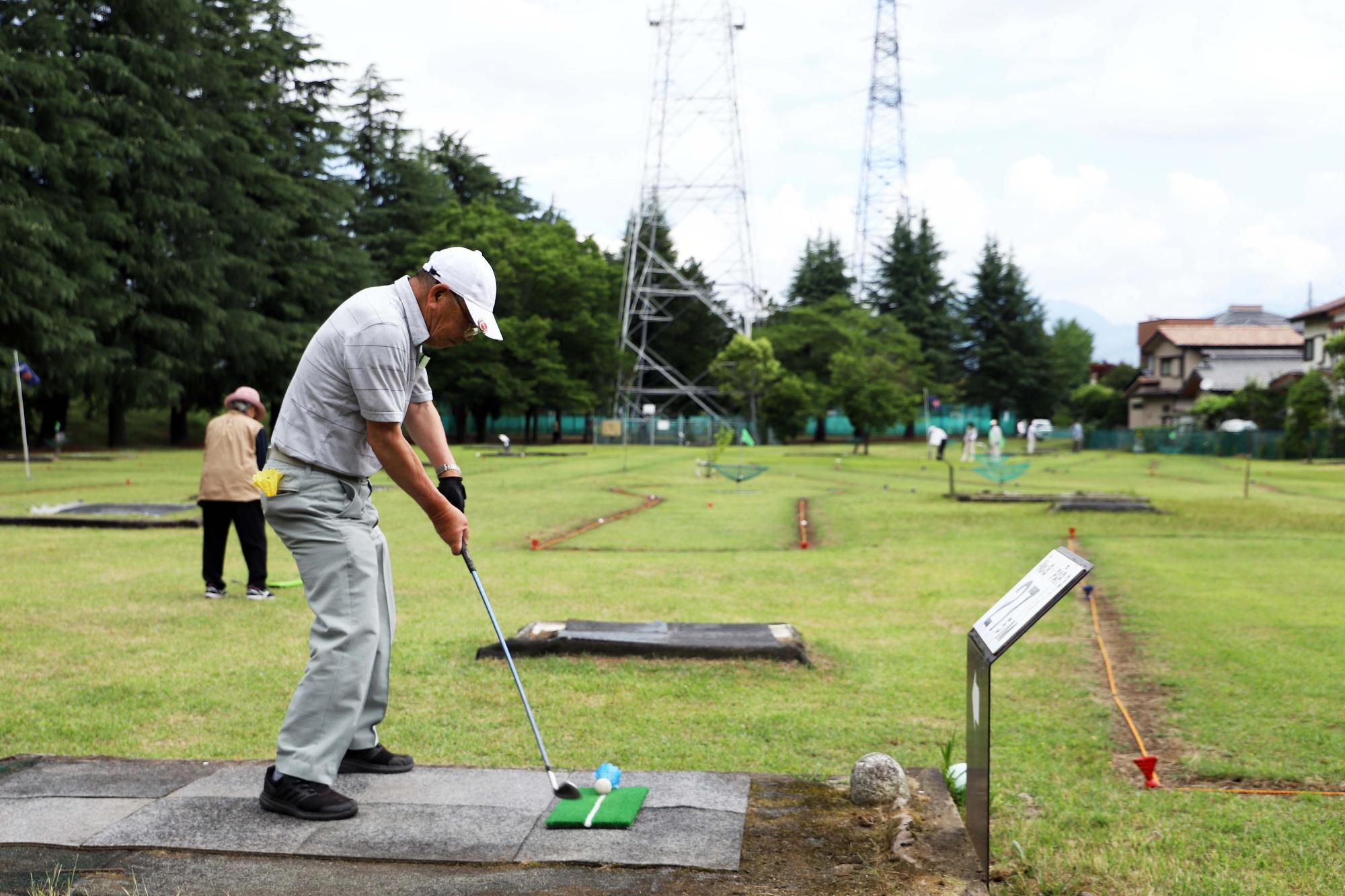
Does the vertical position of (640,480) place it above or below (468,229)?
below

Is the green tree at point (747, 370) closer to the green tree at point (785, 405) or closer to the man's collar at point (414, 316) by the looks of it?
the green tree at point (785, 405)

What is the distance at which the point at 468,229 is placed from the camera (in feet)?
172

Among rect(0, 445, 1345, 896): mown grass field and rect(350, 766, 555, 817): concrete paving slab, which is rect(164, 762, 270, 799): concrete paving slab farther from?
rect(0, 445, 1345, 896): mown grass field

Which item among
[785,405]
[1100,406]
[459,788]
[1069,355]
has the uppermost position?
[1069,355]

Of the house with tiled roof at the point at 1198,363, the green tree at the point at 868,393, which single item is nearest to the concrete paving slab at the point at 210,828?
the green tree at the point at 868,393

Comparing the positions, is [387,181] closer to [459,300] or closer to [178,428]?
[178,428]

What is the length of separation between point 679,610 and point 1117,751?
393 cm

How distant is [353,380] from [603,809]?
155 cm

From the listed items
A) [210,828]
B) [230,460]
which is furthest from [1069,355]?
[210,828]

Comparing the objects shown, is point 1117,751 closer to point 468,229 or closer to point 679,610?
point 679,610

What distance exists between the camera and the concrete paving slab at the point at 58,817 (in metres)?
3.44

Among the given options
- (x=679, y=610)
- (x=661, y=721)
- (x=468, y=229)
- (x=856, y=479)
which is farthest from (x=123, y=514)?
(x=468, y=229)

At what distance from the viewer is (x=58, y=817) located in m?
3.63

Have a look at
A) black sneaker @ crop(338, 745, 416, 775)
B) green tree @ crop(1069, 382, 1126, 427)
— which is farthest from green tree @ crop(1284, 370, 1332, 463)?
black sneaker @ crop(338, 745, 416, 775)
